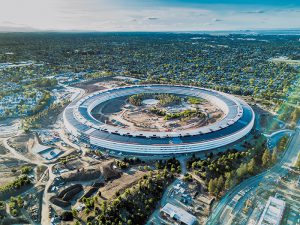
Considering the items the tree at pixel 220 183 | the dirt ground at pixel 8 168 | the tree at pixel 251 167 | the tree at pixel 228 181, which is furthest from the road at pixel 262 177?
the dirt ground at pixel 8 168

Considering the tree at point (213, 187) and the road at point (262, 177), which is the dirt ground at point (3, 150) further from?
the road at point (262, 177)

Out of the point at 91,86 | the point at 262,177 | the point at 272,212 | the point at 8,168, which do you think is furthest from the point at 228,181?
the point at 91,86

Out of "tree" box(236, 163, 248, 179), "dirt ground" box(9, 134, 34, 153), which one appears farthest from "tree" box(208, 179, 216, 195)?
"dirt ground" box(9, 134, 34, 153)

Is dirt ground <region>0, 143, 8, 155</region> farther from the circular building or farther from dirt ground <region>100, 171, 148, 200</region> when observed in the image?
dirt ground <region>100, 171, 148, 200</region>

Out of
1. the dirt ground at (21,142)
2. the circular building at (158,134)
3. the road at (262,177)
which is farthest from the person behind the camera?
the dirt ground at (21,142)

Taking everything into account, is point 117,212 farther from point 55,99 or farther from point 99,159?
point 55,99

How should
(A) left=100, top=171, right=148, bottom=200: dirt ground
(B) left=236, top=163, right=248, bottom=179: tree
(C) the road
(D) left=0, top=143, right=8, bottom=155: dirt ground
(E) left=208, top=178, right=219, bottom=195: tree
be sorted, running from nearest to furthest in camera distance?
(C) the road < (E) left=208, top=178, right=219, bottom=195: tree < (A) left=100, top=171, right=148, bottom=200: dirt ground < (B) left=236, top=163, right=248, bottom=179: tree < (D) left=0, top=143, right=8, bottom=155: dirt ground
